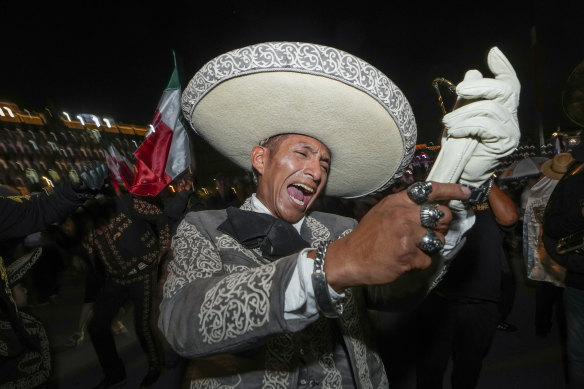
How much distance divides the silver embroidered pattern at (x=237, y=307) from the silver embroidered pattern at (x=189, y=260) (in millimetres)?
239

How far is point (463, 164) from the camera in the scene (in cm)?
100

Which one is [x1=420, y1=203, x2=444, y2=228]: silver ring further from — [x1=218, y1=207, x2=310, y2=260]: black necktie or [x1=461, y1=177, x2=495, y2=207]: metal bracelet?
[x1=218, y1=207, x2=310, y2=260]: black necktie

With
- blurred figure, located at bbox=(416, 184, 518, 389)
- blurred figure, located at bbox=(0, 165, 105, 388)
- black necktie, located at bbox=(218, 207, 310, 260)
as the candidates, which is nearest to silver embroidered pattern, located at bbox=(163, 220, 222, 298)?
black necktie, located at bbox=(218, 207, 310, 260)

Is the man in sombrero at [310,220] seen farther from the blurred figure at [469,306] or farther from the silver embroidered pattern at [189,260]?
the blurred figure at [469,306]

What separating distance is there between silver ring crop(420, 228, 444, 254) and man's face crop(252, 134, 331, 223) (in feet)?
2.82

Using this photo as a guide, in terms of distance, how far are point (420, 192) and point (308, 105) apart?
78 cm

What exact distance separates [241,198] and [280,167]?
5.17m

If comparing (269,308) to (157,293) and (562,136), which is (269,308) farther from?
(562,136)

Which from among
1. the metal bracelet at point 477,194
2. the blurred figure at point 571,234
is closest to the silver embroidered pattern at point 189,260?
the metal bracelet at point 477,194

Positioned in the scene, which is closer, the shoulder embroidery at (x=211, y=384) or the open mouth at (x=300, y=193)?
the shoulder embroidery at (x=211, y=384)

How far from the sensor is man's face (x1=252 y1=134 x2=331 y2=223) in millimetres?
1681

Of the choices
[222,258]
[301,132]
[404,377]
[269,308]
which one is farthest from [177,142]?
[404,377]

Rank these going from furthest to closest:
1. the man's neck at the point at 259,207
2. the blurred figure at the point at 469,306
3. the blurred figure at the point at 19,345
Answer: the blurred figure at the point at 469,306 → the blurred figure at the point at 19,345 → the man's neck at the point at 259,207

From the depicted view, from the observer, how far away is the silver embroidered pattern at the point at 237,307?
930 millimetres
